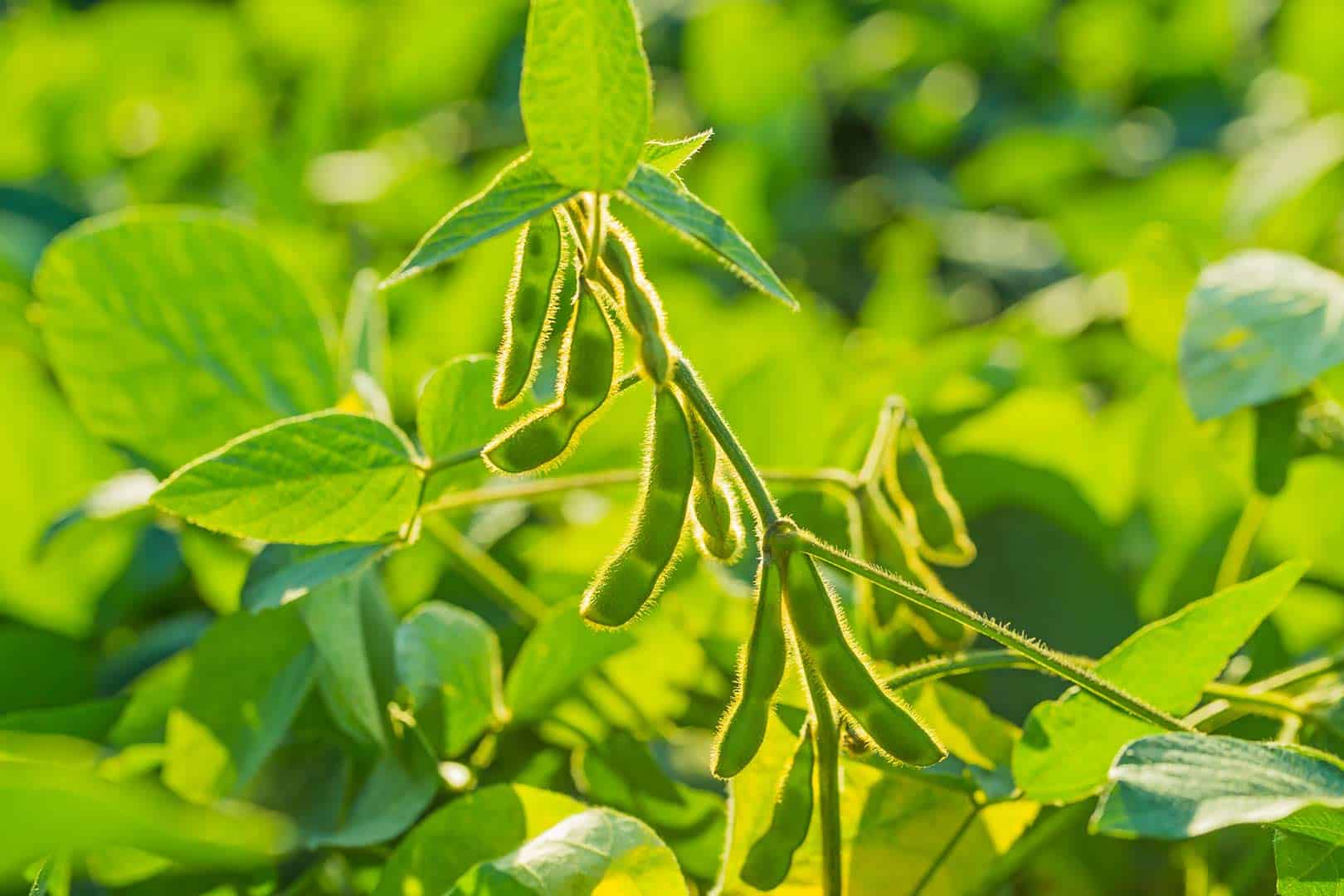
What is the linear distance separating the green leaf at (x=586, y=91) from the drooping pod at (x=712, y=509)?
0.11m

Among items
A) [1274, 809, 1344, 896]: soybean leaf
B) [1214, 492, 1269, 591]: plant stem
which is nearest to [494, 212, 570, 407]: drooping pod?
[1274, 809, 1344, 896]: soybean leaf

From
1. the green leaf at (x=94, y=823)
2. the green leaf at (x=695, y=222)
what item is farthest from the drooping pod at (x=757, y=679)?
the green leaf at (x=94, y=823)

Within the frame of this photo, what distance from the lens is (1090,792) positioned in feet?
2.01

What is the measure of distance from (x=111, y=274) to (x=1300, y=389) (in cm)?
75

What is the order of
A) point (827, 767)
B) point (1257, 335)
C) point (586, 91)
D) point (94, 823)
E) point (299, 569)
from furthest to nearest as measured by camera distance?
point (1257, 335), point (299, 569), point (827, 767), point (586, 91), point (94, 823)

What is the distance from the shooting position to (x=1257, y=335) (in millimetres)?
826

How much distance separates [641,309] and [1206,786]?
0.89ft

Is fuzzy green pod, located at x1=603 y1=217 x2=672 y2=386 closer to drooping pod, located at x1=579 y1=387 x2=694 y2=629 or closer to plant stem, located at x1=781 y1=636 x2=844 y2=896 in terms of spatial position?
drooping pod, located at x1=579 y1=387 x2=694 y2=629

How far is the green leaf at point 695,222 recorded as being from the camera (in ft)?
1.66

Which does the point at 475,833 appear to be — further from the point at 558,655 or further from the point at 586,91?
the point at 586,91

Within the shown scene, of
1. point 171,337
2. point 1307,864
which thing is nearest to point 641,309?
point 1307,864

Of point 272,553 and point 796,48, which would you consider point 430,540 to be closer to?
point 272,553

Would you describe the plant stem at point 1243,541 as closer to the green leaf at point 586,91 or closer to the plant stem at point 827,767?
the plant stem at point 827,767

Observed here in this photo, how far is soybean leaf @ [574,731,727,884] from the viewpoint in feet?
2.42
